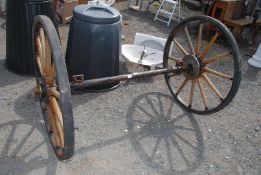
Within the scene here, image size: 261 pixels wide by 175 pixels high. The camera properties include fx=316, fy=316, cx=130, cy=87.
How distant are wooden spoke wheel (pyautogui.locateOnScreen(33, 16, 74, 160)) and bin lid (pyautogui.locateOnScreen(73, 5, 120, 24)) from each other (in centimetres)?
72

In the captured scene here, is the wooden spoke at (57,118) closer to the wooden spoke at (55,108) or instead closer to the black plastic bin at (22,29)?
the wooden spoke at (55,108)

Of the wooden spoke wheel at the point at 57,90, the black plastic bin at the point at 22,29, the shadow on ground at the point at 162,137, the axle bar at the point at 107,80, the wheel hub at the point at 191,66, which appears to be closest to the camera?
the wooden spoke wheel at the point at 57,90

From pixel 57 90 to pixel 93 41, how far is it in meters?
1.28

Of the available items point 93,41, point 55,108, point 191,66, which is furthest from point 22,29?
point 191,66

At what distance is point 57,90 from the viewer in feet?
7.23

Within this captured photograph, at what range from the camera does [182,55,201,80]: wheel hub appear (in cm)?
322

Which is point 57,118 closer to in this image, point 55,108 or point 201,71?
point 55,108

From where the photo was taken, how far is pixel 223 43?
5.96 meters

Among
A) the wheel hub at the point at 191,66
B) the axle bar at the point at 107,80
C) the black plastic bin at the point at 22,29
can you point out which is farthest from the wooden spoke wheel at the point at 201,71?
the black plastic bin at the point at 22,29

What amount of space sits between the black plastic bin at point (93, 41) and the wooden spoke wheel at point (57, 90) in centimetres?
74

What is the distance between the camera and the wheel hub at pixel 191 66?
3217mm

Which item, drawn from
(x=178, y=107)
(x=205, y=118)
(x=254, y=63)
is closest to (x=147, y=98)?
(x=178, y=107)

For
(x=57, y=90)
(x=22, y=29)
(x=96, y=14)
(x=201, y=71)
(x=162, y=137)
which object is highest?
(x=96, y=14)

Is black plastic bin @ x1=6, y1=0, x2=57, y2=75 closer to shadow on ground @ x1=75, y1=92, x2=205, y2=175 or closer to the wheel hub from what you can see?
shadow on ground @ x1=75, y1=92, x2=205, y2=175
